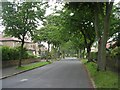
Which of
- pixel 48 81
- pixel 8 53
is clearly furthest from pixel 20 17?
pixel 48 81

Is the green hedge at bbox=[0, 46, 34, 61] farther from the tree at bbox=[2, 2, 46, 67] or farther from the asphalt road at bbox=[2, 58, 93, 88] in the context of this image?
the asphalt road at bbox=[2, 58, 93, 88]

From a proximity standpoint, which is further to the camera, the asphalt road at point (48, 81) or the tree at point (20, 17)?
the tree at point (20, 17)

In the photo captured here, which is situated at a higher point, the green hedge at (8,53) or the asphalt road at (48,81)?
the green hedge at (8,53)

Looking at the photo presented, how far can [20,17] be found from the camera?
3281 centimetres

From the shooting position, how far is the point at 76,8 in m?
20.5

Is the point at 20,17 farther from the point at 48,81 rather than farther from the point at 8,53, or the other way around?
the point at 48,81

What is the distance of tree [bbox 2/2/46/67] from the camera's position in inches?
1254

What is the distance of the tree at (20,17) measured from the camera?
31844 mm

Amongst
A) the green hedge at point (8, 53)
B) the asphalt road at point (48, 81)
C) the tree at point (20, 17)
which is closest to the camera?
the asphalt road at point (48, 81)

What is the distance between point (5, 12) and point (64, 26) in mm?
13680

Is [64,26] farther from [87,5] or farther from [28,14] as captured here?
[87,5]

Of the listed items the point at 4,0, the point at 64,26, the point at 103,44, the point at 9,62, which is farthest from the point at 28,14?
the point at 103,44

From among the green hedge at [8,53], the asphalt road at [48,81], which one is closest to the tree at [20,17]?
the green hedge at [8,53]

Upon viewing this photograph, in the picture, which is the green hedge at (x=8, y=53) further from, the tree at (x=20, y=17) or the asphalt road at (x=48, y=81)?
the asphalt road at (x=48, y=81)
